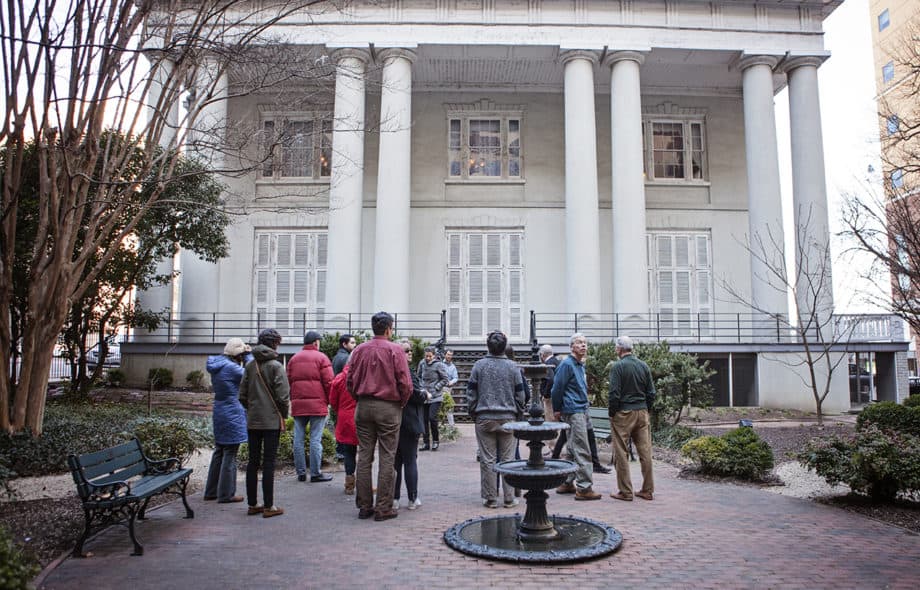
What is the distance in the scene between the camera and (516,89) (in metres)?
22.8

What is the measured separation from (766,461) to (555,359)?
3.17 meters

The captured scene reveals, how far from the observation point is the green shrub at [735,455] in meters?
8.63

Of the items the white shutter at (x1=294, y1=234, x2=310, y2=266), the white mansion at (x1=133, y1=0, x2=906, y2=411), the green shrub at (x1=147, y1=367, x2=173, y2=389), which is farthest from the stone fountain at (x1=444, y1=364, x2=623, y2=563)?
the white shutter at (x1=294, y1=234, x2=310, y2=266)

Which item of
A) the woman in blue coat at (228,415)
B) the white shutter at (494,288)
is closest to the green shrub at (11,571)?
the woman in blue coat at (228,415)

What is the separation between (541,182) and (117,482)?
18.5 metres

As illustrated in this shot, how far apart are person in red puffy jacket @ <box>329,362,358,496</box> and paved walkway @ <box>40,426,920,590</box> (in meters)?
0.28

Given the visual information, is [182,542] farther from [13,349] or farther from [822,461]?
[13,349]

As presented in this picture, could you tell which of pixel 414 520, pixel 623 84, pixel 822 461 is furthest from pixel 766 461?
pixel 623 84

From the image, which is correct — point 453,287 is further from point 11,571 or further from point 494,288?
point 11,571

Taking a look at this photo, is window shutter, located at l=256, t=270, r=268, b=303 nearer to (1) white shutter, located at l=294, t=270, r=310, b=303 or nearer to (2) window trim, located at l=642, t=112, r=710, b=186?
(1) white shutter, located at l=294, t=270, r=310, b=303

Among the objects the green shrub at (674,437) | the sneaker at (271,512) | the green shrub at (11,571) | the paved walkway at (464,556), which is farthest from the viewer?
the green shrub at (674,437)

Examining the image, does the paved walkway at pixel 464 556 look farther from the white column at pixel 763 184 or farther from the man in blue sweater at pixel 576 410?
the white column at pixel 763 184

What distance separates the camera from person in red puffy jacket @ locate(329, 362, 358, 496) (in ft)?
23.7

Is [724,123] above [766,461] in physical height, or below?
above
